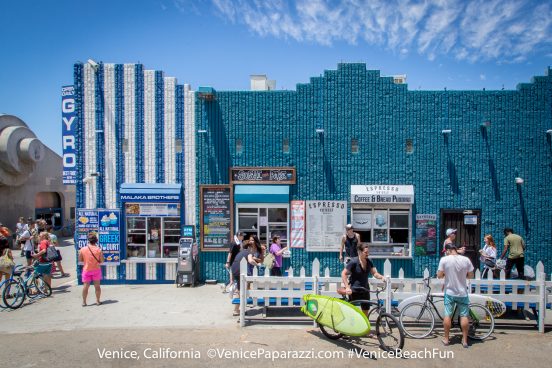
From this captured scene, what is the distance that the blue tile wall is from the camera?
1081 centimetres

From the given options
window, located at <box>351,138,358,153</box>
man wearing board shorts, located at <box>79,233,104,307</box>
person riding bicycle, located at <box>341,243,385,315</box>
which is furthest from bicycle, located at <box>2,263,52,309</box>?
window, located at <box>351,138,358,153</box>

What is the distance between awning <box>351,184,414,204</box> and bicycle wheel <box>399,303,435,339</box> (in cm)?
435

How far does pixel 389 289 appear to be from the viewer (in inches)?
277

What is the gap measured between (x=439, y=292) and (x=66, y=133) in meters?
11.3

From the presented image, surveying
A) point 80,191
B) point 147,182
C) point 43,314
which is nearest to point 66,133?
point 80,191

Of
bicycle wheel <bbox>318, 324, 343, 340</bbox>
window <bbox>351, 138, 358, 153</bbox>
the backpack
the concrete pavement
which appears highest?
window <bbox>351, 138, 358, 153</bbox>

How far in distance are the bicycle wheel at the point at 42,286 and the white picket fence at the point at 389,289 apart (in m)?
5.93

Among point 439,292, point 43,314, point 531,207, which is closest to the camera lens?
point 439,292

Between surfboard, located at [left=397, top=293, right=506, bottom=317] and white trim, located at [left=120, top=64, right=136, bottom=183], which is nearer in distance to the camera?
surfboard, located at [left=397, top=293, right=506, bottom=317]

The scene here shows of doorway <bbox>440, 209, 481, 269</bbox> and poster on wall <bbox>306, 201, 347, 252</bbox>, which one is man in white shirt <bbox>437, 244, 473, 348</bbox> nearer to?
poster on wall <bbox>306, 201, 347, 252</bbox>

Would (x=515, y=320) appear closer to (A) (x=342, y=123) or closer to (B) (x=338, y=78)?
(A) (x=342, y=123)

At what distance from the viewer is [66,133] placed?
1137 centimetres

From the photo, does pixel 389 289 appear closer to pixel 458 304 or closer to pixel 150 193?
pixel 458 304

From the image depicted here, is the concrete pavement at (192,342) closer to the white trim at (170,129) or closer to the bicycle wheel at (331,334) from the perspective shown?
the bicycle wheel at (331,334)
